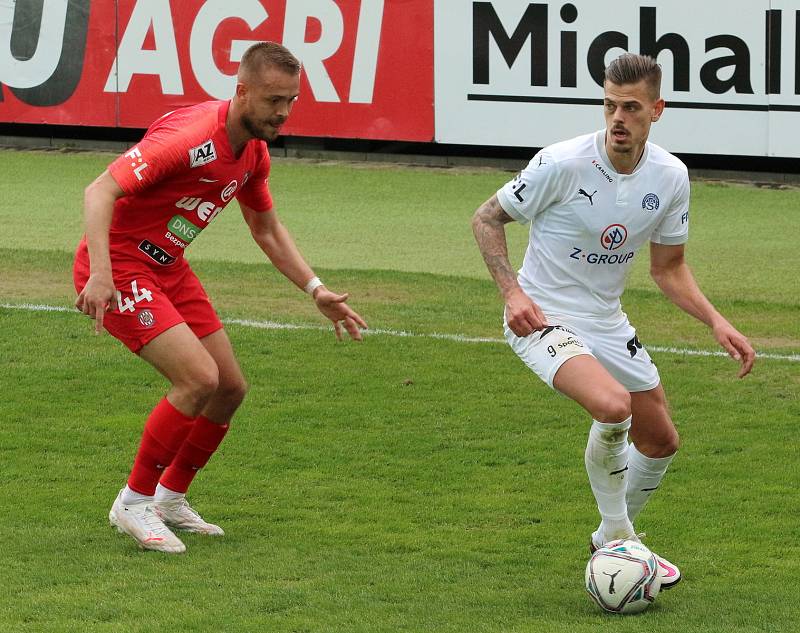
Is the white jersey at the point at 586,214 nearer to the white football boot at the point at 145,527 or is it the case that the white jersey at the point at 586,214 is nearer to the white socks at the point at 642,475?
the white socks at the point at 642,475

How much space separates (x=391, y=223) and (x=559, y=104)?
3.02 m

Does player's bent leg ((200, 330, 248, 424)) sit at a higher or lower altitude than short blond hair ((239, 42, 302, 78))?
lower

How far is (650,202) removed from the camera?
561cm

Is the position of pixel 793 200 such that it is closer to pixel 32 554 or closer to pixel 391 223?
pixel 391 223

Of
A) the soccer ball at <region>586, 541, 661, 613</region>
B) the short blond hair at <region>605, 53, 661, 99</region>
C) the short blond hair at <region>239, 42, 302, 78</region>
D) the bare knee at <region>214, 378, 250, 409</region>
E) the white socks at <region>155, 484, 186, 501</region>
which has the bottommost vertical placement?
the white socks at <region>155, 484, 186, 501</region>

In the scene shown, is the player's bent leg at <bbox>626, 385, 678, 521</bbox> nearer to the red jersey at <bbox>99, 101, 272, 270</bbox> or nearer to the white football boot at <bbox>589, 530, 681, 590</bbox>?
the white football boot at <bbox>589, 530, 681, 590</bbox>

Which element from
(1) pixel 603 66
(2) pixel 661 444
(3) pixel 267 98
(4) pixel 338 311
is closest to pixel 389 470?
(4) pixel 338 311

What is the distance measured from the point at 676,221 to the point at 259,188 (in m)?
1.82

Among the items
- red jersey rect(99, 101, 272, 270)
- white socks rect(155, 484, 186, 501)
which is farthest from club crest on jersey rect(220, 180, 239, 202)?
white socks rect(155, 484, 186, 501)

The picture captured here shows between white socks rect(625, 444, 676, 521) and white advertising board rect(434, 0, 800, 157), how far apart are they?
10835mm

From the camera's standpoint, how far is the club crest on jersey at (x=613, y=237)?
5.55m

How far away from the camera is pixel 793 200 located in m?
16.1

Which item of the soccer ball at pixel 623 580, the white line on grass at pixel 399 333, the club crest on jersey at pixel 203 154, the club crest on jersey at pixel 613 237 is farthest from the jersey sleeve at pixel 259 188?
the white line on grass at pixel 399 333

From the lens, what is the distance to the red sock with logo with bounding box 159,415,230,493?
20.3 ft
